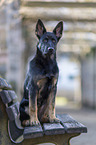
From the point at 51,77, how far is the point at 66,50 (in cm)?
1600

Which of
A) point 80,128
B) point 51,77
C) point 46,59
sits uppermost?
point 46,59

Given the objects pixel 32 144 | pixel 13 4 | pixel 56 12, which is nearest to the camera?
pixel 32 144

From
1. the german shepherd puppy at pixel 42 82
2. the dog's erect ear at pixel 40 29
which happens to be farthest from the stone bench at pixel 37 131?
the dog's erect ear at pixel 40 29

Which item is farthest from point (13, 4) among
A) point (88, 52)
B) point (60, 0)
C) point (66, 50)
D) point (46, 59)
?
point (66, 50)

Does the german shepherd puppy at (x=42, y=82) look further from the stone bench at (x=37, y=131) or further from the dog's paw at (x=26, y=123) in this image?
the stone bench at (x=37, y=131)

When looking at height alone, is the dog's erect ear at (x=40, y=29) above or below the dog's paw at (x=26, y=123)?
above

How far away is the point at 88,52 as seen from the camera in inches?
654

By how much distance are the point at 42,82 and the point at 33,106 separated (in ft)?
0.95

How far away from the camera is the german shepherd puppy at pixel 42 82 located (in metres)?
2.65

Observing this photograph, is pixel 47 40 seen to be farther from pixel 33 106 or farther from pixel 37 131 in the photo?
pixel 37 131

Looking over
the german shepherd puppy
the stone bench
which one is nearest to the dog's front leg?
the german shepherd puppy

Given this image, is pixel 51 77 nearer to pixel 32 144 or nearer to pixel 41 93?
pixel 41 93

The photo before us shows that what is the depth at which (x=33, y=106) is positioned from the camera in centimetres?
264

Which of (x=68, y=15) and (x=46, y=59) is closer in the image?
(x=46, y=59)
